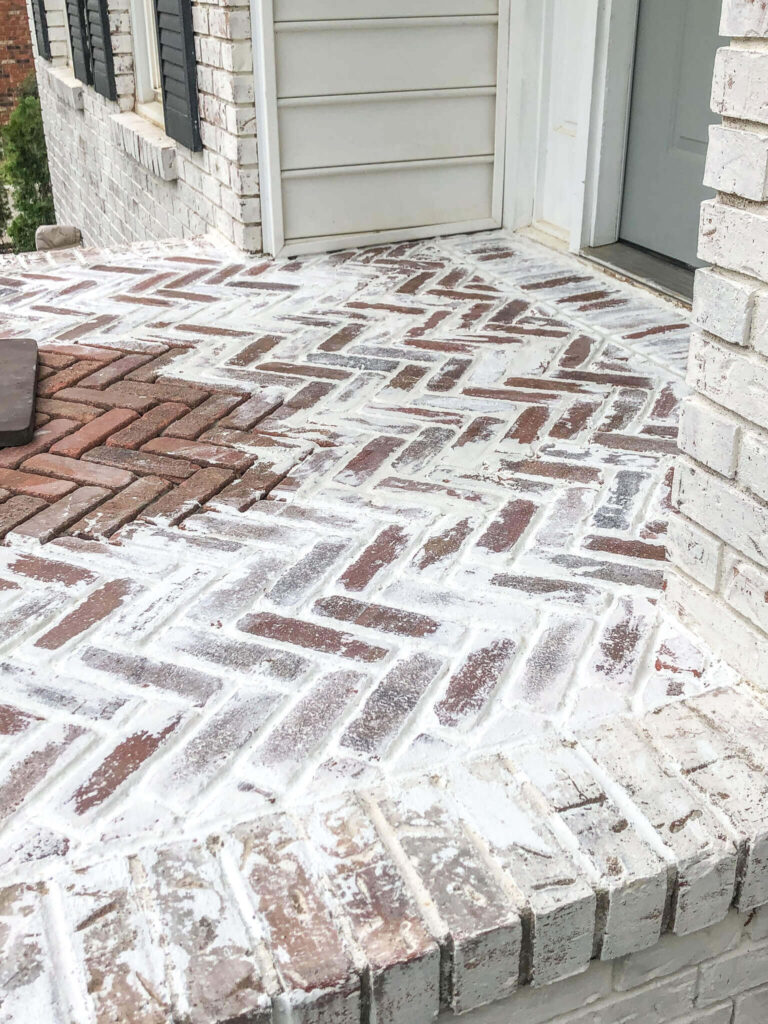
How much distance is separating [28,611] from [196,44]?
3.74m

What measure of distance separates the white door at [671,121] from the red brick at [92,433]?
8.34 ft

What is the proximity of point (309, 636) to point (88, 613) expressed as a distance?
497 millimetres

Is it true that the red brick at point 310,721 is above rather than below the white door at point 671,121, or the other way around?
below

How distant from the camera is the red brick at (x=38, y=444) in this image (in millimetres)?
2963

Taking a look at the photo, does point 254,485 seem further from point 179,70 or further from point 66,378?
point 179,70

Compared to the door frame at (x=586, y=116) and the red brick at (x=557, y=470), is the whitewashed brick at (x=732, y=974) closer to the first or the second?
the red brick at (x=557, y=470)

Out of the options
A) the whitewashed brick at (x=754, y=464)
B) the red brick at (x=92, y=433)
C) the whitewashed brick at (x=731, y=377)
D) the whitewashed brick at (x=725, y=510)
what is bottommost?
the red brick at (x=92, y=433)

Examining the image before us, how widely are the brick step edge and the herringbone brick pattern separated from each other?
99 millimetres

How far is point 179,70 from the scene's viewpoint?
17.3 feet

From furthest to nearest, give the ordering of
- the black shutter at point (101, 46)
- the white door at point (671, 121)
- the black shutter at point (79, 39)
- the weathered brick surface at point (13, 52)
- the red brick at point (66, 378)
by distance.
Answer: the weathered brick surface at point (13, 52), the black shutter at point (79, 39), the black shutter at point (101, 46), the white door at point (671, 121), the red brick at point (66, 378)

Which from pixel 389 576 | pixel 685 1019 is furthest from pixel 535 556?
pixel 685 1019

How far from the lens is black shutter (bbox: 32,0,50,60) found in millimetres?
9656

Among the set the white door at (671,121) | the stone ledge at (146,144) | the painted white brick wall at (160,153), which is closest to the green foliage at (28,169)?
the painted white brick wall at (160,153)

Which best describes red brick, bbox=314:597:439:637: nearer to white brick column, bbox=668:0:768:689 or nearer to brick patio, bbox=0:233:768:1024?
brick patio, bbox=0:233:768:1024
